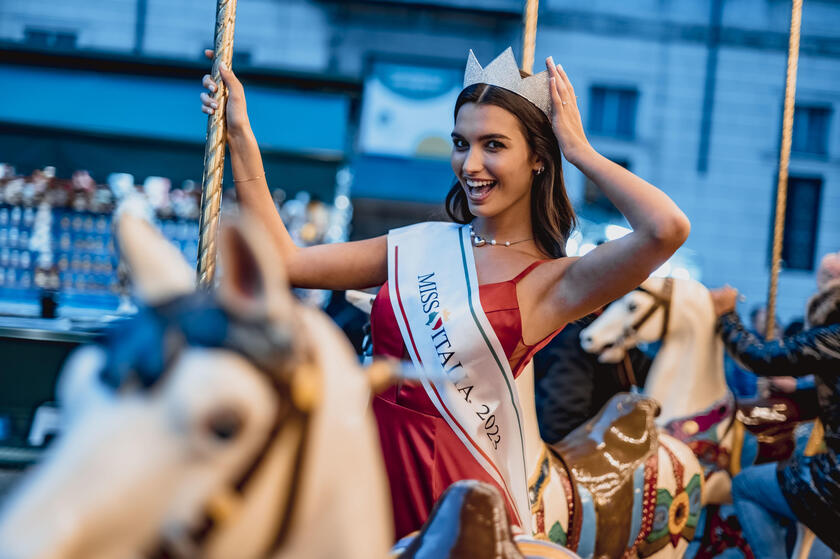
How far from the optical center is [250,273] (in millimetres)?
617

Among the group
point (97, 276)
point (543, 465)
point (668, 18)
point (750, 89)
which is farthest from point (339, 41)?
point (543, 465)

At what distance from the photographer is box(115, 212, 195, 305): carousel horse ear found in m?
0.69

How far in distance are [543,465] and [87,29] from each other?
12.0m

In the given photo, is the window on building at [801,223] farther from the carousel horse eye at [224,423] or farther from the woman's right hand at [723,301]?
the carousel horse eye at [224,423]

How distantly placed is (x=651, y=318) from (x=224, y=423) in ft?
10.6

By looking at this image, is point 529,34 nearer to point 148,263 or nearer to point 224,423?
point 148,263

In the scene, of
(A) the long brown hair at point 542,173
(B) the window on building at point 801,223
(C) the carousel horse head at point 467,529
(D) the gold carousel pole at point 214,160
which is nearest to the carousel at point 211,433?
(C) the carousel horse head at point 467,529

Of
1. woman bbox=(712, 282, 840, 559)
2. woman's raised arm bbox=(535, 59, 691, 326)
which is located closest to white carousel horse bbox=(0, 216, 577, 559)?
woman's raised arm bbox=(535, 59, 691, 326)

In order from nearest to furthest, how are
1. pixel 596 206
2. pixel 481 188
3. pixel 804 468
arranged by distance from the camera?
1. pixel 481 188
2. pixel 804 468
3. pixel 596 206

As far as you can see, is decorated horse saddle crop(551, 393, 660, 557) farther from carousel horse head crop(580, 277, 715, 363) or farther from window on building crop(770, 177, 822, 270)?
window on building crop(770, 177, 822, 270)

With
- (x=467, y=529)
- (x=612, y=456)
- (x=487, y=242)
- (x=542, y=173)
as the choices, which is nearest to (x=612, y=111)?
(x=612, y=456)

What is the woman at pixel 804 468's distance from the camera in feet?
8.14

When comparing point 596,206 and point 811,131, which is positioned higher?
point 811,131

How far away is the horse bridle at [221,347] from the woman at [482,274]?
989mm
